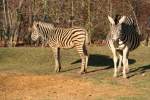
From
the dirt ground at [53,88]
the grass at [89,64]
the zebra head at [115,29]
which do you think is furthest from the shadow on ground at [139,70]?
the dirt ground at [53,88]

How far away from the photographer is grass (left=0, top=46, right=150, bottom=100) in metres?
15.5

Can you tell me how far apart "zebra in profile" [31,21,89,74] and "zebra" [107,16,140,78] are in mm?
1739

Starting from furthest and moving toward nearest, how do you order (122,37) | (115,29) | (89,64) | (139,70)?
(89,64) → (139,70) → (122,37) → (115,29)

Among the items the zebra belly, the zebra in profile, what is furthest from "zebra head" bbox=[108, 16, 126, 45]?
the zebra in profile

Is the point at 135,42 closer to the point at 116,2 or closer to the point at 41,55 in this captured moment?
the point at 41,55

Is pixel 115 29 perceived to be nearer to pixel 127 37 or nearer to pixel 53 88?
pixel 127 37

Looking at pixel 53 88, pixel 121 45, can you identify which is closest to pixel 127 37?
pixel 121 45

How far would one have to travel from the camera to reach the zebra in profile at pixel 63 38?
18438 millimetres

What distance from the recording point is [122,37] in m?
15.9

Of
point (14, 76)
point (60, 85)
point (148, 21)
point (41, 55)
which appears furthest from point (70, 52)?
point (148, 21)

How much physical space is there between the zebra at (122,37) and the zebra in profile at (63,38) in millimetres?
1739

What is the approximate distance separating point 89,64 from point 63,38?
2524 mm

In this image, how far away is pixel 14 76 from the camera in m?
17.1

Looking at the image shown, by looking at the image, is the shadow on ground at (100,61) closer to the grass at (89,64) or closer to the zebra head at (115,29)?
the grass at (89,64)
